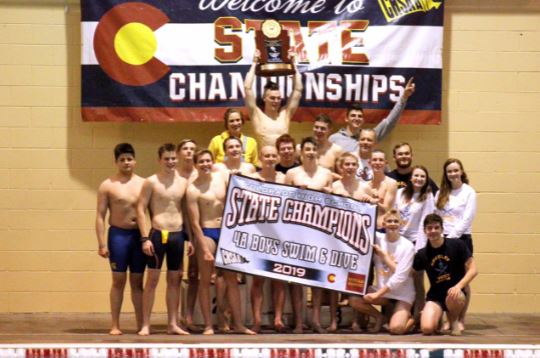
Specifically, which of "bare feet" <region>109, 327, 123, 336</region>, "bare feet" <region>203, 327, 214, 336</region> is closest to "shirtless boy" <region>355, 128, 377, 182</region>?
"bare feet" <region>203, 327, 214, 336</region>

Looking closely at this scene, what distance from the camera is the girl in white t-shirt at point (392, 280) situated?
11.2 m

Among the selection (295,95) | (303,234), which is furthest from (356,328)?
(295,95)

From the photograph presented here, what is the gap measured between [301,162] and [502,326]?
2625mm

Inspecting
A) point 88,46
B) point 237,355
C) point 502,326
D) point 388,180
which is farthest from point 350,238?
point 88,46

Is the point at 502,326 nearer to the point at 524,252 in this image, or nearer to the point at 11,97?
the point at 524,252

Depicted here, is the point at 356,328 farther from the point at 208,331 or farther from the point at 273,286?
the point at 208,331

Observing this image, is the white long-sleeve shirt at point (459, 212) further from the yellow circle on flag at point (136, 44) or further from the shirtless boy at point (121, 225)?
the yellow circle on flag at point (136, 44)

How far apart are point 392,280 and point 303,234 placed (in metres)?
0.94

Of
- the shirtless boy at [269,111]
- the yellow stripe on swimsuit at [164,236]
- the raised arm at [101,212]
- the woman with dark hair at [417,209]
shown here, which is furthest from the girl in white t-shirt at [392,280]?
the raised arm at [101,212]

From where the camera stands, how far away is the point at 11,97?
41.9 ft

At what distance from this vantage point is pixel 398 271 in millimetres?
11148

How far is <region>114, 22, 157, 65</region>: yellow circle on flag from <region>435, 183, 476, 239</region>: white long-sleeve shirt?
138 inches

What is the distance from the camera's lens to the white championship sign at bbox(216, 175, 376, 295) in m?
11.3

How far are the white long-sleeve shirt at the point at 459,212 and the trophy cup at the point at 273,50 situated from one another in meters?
2.04
